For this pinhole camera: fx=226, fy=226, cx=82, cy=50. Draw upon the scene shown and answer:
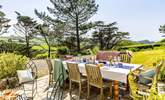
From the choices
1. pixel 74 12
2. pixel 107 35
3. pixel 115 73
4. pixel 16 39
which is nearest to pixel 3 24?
pixel 16 39

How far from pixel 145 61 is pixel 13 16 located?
13707 mm

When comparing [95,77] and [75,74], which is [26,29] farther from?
[95,77]

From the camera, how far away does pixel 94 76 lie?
16.6ft

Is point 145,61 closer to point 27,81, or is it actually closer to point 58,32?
point 27,81

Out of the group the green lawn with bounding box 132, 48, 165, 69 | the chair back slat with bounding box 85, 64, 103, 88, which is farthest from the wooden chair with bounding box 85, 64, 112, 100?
the green lawn with bounding box 132, 48, 165, 69

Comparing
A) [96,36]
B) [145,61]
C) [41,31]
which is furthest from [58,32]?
[145,61]

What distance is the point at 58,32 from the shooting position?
1894 centimetres

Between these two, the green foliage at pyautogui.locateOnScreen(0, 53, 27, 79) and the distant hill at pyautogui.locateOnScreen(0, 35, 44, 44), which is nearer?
the green foliage at pyautogui.locateOnScreen(0, 53, 27, 79)

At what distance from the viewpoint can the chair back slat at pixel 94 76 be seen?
488 cm

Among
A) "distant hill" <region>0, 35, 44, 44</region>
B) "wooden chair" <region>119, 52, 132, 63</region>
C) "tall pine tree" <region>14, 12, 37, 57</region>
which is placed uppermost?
"tall pine tree" <region>14, 12, 37, 57</region>

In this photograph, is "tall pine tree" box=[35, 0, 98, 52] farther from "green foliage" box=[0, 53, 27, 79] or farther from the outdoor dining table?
the outdoor dining table

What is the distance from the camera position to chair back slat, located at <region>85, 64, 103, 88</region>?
16.0 ft

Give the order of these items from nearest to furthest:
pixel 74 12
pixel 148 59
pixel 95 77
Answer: pixel 95 77 < pixel 148 59 < pixel 74 12

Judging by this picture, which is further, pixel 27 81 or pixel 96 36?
pixel 96 36
